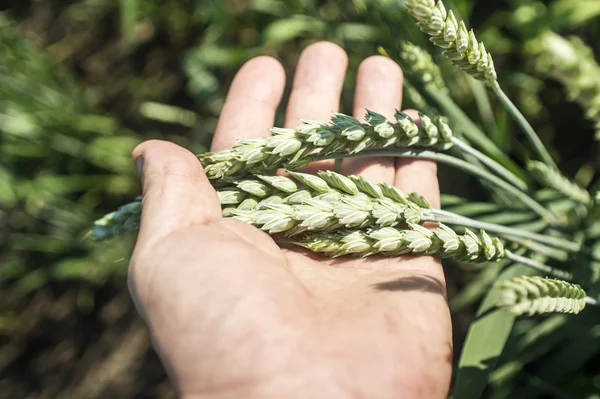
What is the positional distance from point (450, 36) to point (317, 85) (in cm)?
90

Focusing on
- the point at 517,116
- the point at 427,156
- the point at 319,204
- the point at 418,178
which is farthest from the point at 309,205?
the point at 517,116

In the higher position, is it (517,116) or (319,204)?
(517,116)

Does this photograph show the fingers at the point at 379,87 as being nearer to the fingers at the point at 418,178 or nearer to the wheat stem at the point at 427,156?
the fingers at the point at 418,178

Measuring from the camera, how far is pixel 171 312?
1.24 metres

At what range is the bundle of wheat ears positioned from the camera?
1.24m

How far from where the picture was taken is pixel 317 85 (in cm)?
202

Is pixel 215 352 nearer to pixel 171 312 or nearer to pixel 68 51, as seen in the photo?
pixel 171 312

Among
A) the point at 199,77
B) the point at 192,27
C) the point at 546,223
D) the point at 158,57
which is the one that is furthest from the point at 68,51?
the point at 546,223

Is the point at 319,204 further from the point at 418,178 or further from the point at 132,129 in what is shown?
the point at 132,129

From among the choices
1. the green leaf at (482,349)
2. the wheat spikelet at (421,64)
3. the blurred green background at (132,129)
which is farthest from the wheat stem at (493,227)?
the wheat spikelet at (421,64)

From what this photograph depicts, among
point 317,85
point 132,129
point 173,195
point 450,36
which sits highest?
point 450,36

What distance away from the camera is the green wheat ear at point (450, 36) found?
1.13 m

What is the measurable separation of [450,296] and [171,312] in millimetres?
1797

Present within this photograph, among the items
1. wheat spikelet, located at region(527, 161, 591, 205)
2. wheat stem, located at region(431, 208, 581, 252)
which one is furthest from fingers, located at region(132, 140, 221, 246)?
wheat spikelet, located at region(527, 161, 591, 205)
